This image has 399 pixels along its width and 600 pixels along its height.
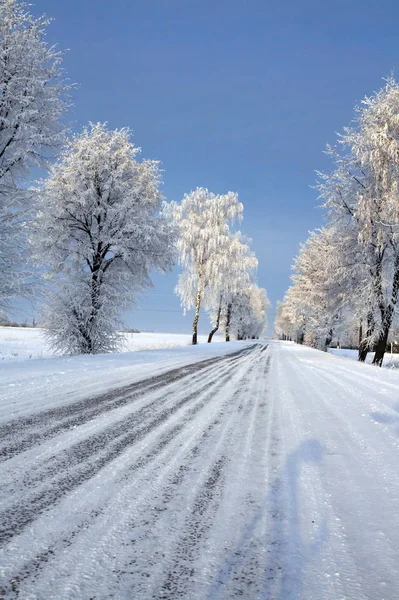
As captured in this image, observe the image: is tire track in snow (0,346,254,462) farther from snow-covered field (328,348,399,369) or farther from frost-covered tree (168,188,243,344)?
frost-covered tree (168,188,243,344)

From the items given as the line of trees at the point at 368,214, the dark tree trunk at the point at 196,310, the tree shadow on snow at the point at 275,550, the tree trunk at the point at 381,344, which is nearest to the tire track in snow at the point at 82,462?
the tree shadow on snow at the point at 275,550

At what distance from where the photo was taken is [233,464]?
253 centimetres

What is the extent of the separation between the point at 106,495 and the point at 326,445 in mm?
1983

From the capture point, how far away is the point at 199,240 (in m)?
26.9

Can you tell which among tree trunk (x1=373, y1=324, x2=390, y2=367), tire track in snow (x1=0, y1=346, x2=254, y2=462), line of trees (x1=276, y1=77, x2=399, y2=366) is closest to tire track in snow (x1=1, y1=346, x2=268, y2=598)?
tire track in snow (x1=0, y1=346, x2=254, y2=462)

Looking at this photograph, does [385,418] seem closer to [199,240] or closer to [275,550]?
[275,550]

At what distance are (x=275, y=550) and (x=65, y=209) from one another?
44.2ft

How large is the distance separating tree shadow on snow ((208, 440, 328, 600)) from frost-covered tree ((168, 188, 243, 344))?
2412 centimetres

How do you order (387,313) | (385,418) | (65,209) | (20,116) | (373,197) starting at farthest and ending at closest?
1. (387,313)
2. (373,197)
3. (65,209)
4. (20,116)
5. (385,418)

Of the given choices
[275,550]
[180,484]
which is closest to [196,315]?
[180,484]

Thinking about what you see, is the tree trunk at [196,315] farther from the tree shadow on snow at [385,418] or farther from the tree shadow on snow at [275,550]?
the tree shadow on snow at [275,550]

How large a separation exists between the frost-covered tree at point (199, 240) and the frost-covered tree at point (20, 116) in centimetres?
1590

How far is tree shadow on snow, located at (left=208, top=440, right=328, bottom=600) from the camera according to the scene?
128 cm

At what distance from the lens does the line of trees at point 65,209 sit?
9664 mm
